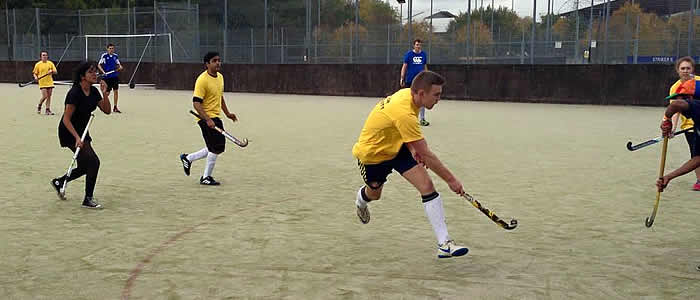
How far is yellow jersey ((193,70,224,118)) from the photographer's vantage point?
851 centimetres

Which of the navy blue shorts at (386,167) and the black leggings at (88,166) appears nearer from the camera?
the navy blue shorts at (386,167)

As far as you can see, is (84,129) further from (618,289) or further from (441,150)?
(441,150)

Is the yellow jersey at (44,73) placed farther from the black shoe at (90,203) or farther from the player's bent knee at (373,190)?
the player's bent knee at (373,190)

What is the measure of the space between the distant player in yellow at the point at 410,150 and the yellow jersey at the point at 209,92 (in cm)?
357

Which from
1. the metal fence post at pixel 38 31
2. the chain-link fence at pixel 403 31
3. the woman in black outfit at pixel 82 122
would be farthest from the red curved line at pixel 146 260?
the metal fence post at pixel 38 31

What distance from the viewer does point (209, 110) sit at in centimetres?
866

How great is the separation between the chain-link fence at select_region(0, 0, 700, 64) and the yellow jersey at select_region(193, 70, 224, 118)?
17.9 m

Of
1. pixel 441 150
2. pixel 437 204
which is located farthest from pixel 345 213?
pixel 441 150

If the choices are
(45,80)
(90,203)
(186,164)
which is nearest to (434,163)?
(90,203)

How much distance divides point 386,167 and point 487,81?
19.4 meters

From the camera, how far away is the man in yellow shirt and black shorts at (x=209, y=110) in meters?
8.41

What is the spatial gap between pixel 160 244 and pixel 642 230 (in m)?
4.09

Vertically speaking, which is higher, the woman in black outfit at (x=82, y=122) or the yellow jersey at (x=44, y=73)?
the yellow jersey at (x=44, y=73)

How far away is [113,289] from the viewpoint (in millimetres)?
4539
